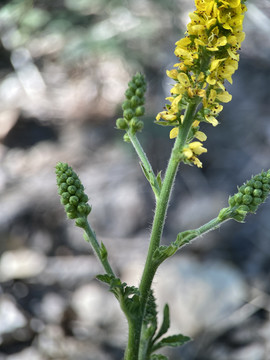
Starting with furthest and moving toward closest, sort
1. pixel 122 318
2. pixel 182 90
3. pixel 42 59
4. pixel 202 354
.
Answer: pixel 42 59, pixel 122 318, pixel 202 354, pixel 182 90

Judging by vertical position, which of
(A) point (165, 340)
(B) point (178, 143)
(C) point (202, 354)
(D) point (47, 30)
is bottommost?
(C) point (202, 354)

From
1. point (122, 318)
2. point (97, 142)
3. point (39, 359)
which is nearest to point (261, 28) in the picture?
point (97, 142)

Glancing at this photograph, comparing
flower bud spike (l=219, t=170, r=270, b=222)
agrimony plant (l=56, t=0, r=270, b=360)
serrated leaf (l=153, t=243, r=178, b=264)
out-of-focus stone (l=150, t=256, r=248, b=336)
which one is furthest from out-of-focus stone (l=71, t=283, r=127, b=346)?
flower bud spike (l=219, t=170, r=270, b=222)

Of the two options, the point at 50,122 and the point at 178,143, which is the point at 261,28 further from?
the point at 178,143

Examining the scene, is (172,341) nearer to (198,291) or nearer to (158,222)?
(158,222)

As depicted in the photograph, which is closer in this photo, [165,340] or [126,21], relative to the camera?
[165,340]

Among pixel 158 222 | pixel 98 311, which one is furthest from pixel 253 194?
pixel 98 311
